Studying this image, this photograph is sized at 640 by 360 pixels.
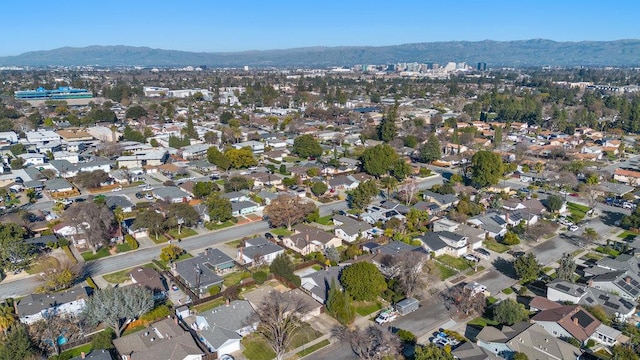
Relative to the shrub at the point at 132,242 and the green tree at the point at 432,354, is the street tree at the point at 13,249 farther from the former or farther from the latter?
the green tree at the point at 432,354

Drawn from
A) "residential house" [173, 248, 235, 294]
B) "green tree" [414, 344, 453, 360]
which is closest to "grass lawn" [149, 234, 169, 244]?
"residential house" [173, 248, 235, 294]

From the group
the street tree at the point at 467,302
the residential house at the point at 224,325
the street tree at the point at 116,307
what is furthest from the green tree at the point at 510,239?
the street tree at the point at 116,307

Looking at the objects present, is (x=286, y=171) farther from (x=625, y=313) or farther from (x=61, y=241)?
(x=625, y=313)

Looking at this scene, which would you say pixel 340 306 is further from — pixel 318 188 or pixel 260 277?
pixel 318 188

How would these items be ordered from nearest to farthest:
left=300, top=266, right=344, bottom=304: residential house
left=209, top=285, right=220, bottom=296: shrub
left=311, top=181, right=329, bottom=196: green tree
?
left=300, top=266, right=344, bottom=304: residential house, left=209, top=285, right=220, bottom=296: shrub, left=311, top=181, right=329, bottom=196: green tree

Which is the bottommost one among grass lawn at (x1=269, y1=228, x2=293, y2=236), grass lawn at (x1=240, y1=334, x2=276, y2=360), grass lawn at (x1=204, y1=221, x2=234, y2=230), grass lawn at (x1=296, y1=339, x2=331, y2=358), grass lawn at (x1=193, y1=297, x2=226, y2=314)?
grass lawn at (x1=269, y1=228, x2=293, y2=236)

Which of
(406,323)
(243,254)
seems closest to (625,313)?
(406,323)

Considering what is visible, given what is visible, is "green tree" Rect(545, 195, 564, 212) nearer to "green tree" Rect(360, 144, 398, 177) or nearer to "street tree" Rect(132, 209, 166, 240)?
"green tree" Rect(360, 144, 398, 177)
